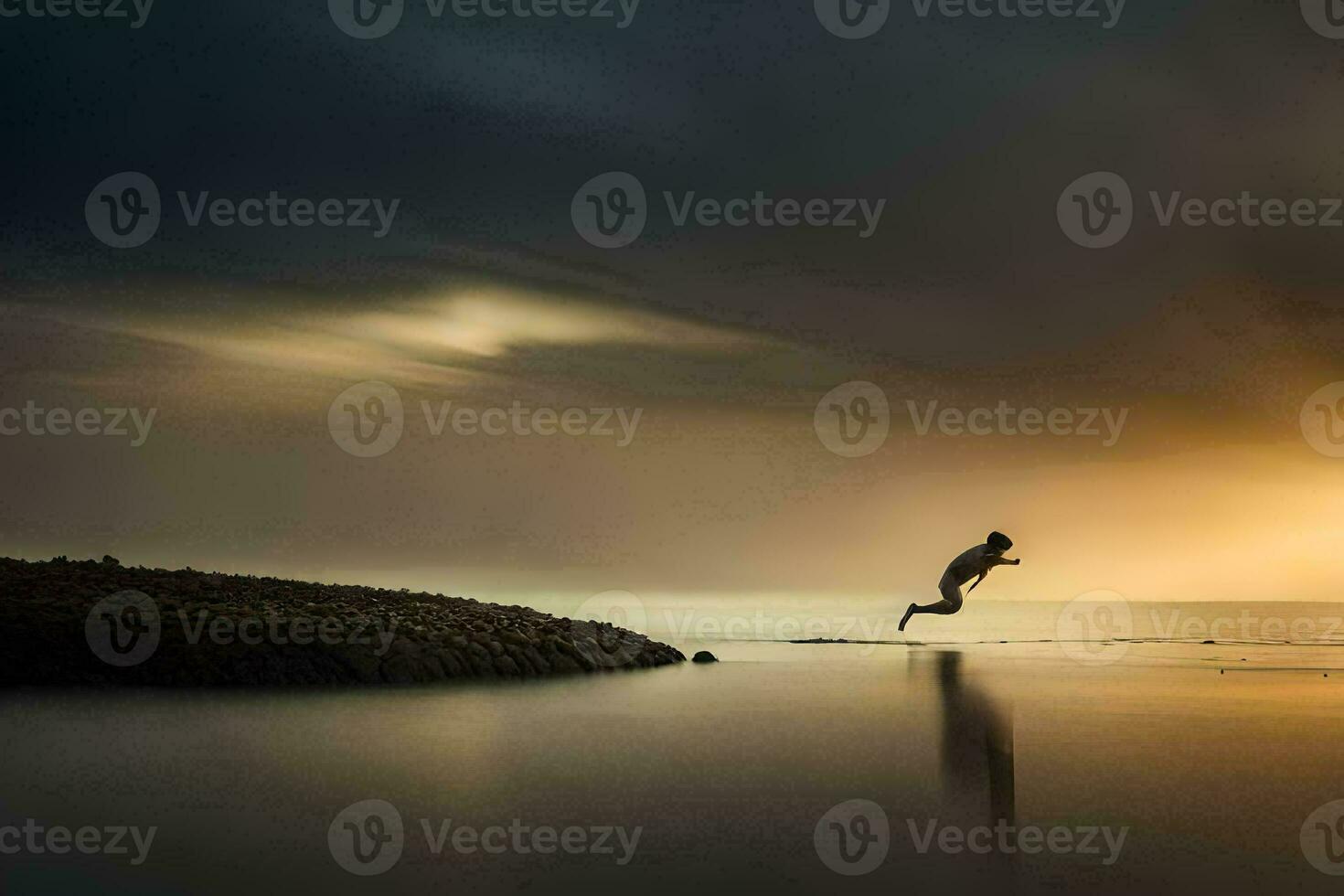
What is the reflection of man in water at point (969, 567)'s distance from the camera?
2067cm

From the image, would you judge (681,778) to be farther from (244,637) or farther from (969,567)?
(969,567)

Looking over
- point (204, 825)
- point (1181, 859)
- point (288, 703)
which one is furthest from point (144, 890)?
point (288, 703)

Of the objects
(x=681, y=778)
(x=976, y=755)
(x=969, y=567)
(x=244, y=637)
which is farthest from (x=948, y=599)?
(x=681, y=778)

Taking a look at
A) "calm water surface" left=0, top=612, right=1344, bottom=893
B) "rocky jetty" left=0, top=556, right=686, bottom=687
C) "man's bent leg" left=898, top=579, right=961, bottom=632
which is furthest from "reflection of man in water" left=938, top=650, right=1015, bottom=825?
"man's bent leg" left=898, top=579, right=961, bottom=632

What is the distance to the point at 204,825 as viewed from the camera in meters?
6.34

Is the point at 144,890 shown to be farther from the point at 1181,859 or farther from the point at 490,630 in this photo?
the point at 490,630

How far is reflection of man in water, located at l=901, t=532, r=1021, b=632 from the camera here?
20672 mm

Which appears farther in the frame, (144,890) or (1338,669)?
(1338,669)

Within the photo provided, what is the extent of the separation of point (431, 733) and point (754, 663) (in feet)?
32.0

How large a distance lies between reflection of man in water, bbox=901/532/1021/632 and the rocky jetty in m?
5.77

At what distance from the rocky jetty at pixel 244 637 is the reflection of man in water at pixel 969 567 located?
577 cm

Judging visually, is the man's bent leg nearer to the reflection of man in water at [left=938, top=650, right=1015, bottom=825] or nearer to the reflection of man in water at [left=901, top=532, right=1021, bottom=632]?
the reflection of man in water at [left=901, top=532, right=1021, bottom=632]

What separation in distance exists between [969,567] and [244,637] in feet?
38.8

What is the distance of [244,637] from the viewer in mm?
16094
